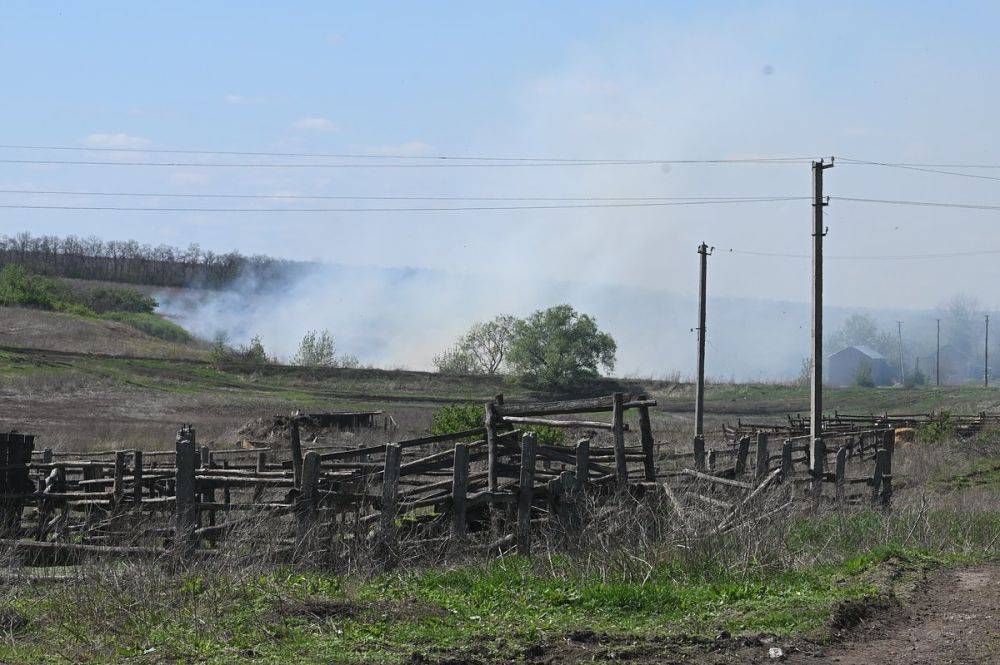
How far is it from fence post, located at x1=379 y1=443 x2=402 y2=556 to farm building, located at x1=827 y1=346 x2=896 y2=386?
125m

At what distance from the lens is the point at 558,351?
73875 millimetres

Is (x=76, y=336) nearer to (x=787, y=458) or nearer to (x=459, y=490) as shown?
(x=787, y=458)

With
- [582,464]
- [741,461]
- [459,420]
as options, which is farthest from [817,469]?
[459,420]

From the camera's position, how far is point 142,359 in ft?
212

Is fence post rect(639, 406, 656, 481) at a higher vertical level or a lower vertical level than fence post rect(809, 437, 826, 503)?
higher

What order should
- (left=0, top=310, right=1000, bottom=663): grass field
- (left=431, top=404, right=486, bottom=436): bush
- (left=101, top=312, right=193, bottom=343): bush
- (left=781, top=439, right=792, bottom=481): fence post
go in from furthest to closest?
(left=101, top=312, right=193, bottom=343): bush, (left=431, top=404, right=486, bottom=436): bush, (left=781, top=439, right=792, bottom=481): fence post, (left=0, top=310, right=1000, bottom=663): grass field

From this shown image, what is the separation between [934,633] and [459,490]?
5922mm

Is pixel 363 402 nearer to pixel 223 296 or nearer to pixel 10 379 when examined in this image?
pixel 10 379

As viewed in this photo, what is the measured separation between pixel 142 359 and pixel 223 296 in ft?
167

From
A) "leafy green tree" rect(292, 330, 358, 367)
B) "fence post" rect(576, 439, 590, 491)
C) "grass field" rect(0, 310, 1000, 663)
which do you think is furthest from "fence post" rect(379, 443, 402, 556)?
"leafy green tree" rect(292, 330, 358, 367)

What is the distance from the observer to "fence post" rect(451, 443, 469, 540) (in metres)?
12.6

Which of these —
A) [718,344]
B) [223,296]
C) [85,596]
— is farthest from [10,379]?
[718,344]

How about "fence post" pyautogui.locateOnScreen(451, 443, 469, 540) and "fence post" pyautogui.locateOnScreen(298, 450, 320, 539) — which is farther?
"fence post" pyautogui.locateOnScreen(451, 443, 469, 540)

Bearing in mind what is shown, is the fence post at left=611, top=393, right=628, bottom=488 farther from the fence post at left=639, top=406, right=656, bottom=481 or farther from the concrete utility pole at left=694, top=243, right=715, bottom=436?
the concrete utility pole at left=694, top=243, right=715, bottom=436
